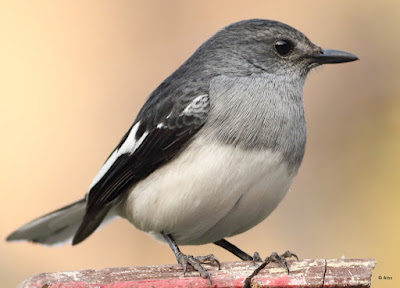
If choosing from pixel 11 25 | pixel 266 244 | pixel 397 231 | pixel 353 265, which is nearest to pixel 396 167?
pixel 397 231

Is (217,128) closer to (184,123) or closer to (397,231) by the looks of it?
(184,123)

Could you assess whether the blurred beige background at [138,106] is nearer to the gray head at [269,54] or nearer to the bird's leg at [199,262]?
the gray head at [269,54]

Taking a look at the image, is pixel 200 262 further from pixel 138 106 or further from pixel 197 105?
pixel 138 106

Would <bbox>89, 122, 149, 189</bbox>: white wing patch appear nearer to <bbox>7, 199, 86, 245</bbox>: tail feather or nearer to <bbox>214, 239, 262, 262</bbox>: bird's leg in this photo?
<bbox>7, 199, 86, 245</bbox>: tail feather

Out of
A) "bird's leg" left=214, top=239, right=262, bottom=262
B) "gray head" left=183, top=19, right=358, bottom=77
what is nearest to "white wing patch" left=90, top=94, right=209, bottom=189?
"gray head" left=183, top=19, right=358, bottom=77

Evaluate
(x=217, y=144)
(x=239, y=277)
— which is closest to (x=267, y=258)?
(x=239, y=277)

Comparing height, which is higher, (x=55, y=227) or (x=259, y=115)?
(x=259, y=115)
